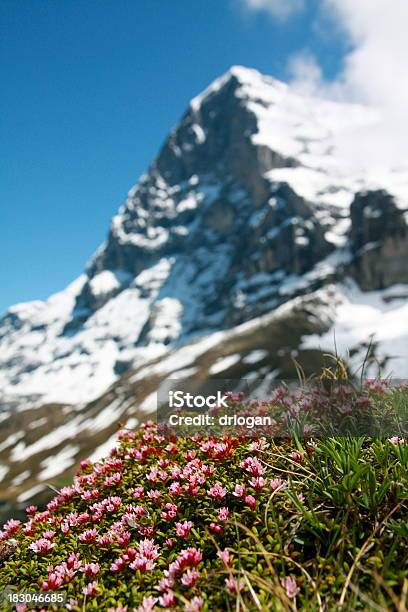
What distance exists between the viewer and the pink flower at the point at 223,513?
4.16 meters

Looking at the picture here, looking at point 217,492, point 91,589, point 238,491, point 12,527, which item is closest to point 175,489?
point 217,492

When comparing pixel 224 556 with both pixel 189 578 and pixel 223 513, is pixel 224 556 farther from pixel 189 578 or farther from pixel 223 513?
pixel 223 513

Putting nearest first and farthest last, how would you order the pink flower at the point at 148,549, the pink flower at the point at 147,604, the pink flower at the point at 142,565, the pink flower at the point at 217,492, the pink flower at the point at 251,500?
1. the pink flower at the point at 147,604
2. the pink flower at the point at 142,565
3. the pink flower at the point at 148,549
4. the pink flower at the point at 251,500
5. the pink flower at the point at 217,492

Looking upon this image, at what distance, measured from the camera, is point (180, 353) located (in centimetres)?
15188

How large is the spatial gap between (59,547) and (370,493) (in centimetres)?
311

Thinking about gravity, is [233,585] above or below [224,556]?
below

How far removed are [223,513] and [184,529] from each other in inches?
15.3

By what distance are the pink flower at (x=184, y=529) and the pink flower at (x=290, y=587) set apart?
105cm

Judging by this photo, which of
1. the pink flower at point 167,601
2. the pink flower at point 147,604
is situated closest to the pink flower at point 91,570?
the pink flower at point 147,604

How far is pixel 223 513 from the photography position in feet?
13.8

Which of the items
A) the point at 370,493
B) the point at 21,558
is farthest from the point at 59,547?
the point at 370,493

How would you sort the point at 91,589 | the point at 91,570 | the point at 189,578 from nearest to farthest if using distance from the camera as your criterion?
the point at 189,578 < the point at 91,589 < the point at 91,570

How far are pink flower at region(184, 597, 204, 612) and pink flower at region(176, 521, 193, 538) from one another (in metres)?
0.79

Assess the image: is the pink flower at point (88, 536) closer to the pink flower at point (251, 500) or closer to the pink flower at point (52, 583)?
the pink flower at point (52, 583)
